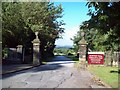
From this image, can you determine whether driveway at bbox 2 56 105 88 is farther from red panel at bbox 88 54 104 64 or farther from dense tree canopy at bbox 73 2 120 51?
red panel at bbox 88 54 104 64

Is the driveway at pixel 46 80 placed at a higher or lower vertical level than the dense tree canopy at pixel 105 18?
lower

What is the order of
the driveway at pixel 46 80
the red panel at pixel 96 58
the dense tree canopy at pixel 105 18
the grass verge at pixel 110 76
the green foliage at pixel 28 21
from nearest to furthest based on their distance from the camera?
1. the driveway at pixel 46 80
2. the grass verge at pixel 110 76
3. the dense tree canopy at pixel 105 18
4. the red panel at pixel 96 58
5. the green foliage at pixel 28 21

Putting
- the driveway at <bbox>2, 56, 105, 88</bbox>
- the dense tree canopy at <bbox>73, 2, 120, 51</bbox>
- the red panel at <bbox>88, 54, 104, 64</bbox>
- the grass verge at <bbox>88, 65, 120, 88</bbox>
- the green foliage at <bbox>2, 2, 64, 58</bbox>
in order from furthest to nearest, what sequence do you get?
the green foliage at <bbox>2, 2, 64, 58</bbox>
the red panel at <bbox>88, 54, 104, 64</bbox>
the dense tree canopy at <bbox>73, 2, 120, 51</bbox>
the grass verge at <bbox>88, 65, 120, 88</bbox>
the driveway at <bbox>2, 56, 105, 88</bbox>

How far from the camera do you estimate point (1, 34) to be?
33.7 metres

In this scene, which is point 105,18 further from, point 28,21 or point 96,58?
point 28,21

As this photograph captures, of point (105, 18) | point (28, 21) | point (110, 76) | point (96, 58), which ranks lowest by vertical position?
point (110, 76)

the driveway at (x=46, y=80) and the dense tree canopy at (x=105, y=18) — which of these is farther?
the dense tree canopy at (x=105, y=18)

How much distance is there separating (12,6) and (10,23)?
12.4 feet

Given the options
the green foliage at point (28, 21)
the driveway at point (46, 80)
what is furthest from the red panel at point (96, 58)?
the driveway at point (46, 80)

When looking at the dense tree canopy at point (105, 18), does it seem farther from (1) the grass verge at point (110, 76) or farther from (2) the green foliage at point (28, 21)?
(2) the green foliage at point (28, 21)

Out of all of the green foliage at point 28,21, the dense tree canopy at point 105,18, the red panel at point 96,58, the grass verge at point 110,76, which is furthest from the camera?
the green foliage at point 28,21

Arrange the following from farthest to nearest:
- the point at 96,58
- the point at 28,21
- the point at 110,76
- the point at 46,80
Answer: the point at 28,21 < the point at 96,58 < the point at 110,76 < the point at 46,80

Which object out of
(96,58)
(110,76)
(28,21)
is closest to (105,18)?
(110,76)

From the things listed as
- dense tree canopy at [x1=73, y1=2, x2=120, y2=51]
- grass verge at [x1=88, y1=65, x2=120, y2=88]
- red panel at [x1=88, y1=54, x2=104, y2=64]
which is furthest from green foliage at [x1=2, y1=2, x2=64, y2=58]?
dense tree canopy at [x1=73, y1=2, x2=120, y2=51]
